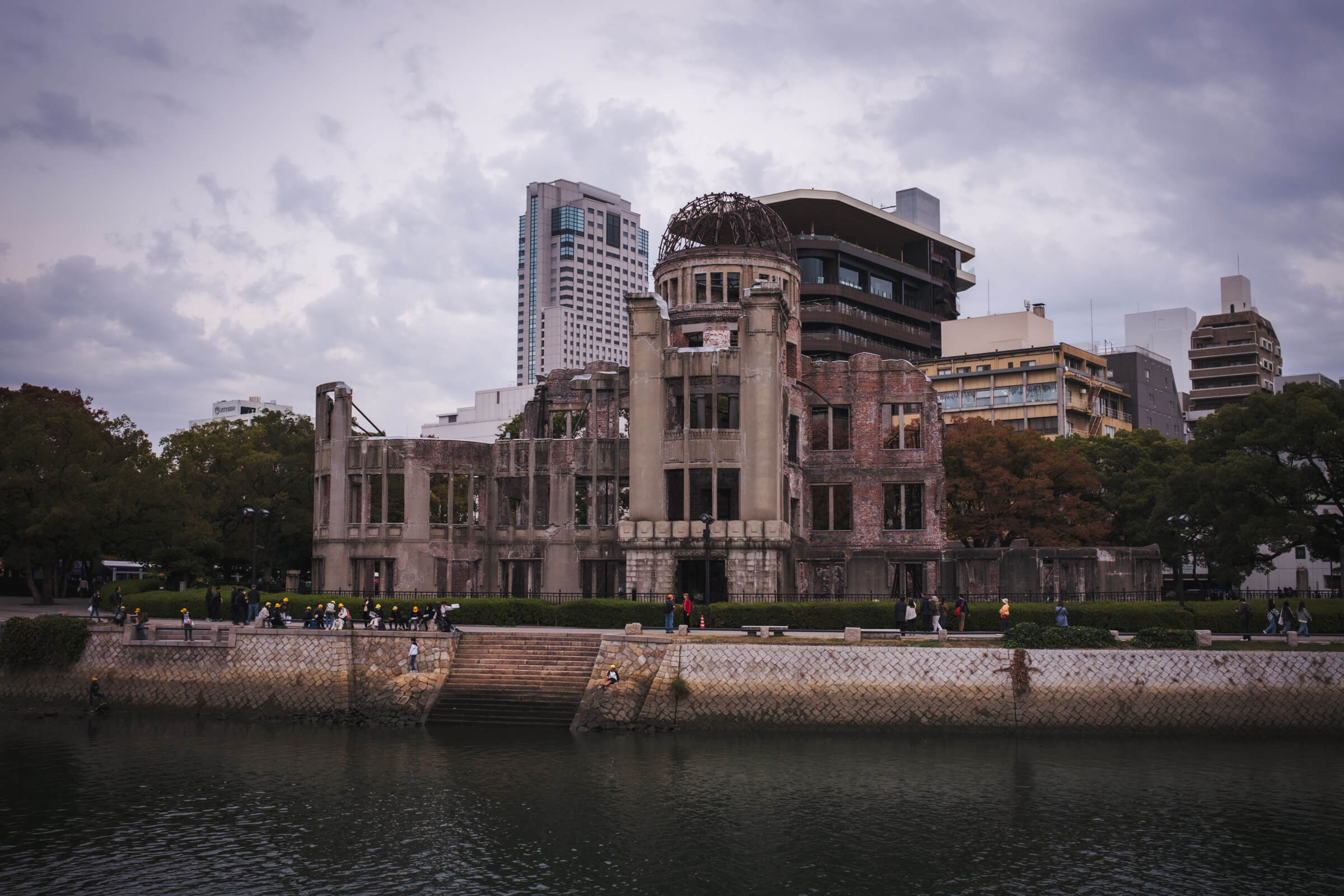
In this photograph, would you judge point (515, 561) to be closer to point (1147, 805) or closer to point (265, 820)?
point (265, 820)

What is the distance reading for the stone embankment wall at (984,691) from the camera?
37594 millimetres

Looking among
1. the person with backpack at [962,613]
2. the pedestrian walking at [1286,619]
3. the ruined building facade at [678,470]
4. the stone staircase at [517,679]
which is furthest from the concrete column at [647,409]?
the pedestrian walking at [1286,619]

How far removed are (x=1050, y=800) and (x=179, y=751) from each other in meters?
25.8

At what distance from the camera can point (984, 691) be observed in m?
38.1

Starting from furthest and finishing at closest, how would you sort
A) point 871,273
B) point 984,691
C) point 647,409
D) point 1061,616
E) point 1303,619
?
point 871,273, point 647,409, point 1303,619, point 1061,616, point 984,691

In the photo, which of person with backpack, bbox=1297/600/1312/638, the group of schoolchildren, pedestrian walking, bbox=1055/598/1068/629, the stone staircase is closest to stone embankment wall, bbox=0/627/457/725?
the stone staircase

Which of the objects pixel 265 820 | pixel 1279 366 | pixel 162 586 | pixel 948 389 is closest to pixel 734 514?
pixel 162 586

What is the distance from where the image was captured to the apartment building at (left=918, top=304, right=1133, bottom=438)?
10812 centimetres

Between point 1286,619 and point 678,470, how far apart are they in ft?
88.4

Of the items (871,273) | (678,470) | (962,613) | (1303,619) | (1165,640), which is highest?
(871,273)

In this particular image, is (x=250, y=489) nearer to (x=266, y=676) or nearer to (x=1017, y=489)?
(x=266, y=676)

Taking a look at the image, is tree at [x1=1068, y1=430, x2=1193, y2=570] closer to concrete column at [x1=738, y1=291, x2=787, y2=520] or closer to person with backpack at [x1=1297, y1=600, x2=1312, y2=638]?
person with backpack at [x1=1297, y1=600, x2=1312, y2=638]

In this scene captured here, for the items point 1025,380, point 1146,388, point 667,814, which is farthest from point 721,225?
point 1146,388

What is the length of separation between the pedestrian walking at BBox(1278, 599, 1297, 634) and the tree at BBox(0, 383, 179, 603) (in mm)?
51597
